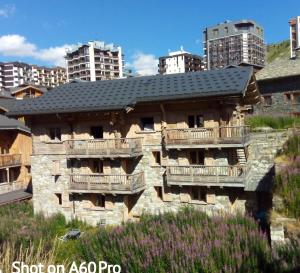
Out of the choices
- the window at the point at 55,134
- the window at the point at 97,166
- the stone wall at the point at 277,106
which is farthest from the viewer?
the stone wall at the point at 277,106

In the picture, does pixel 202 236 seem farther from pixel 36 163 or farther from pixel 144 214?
pixel 36 163

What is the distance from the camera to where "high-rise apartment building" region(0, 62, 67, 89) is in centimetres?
13850

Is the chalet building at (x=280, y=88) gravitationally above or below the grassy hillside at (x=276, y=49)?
below

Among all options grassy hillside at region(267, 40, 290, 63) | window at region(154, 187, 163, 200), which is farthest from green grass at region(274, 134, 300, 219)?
grassy hillside at region(267, 40, 290, 63)

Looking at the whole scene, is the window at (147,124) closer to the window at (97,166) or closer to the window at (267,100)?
the window at (97,166)

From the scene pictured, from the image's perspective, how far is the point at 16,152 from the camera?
34.1 metres

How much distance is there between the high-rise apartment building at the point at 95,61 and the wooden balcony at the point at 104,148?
86.2 metres

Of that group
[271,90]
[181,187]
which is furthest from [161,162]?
[271,90]

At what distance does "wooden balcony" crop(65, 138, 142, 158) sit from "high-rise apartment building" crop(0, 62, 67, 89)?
11643 centimetres

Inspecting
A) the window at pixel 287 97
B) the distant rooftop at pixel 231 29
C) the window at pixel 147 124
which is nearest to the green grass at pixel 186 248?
the window at pixel 147 124

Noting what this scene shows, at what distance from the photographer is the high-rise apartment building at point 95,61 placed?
366ft

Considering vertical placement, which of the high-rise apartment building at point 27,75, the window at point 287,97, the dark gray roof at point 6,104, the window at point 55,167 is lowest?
the window at point 55,167

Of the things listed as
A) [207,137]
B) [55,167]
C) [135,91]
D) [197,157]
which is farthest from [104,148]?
[207,137]

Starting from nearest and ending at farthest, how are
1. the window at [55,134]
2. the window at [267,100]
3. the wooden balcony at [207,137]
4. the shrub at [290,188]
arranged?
the shrub at [290,188] → the wooden balcony at [207,137] → the window at [55,134] → the window at [267,100]
